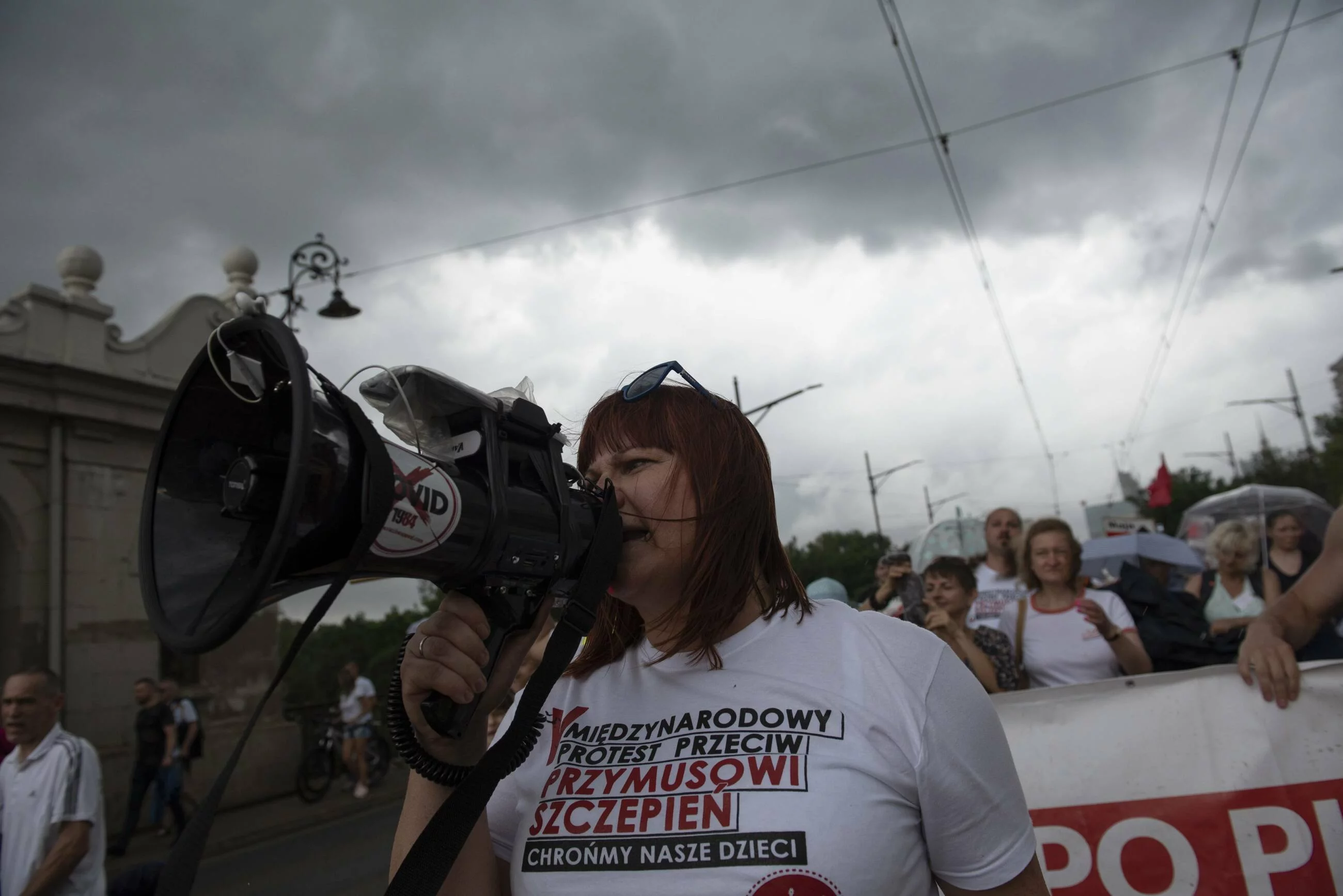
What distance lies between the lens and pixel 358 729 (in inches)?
469

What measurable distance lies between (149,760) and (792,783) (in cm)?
1043

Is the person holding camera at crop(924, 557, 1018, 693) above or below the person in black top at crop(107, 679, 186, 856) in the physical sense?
above

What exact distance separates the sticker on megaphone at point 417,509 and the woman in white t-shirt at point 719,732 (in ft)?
0.57

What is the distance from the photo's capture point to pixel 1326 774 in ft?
7.50

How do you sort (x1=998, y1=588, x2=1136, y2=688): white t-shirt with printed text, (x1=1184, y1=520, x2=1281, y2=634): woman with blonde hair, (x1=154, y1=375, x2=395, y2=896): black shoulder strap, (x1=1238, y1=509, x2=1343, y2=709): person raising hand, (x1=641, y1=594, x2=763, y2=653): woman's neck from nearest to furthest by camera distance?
(x1=154, y1=375, x2=395, y2=896): black shoulder strap
(x1=641, y1=594, x2=763, y2=653): woman's neck
(x1=1238, y1=509, x2=1343, y2=709): person raising hand
(x1=998, y1=588, x2=1136, y2=688): white t-shirt with printed text
(x1=1184, y1=520, x2=1281, y2=634): woman with blonde hair

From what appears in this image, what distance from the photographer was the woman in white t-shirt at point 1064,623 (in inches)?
128

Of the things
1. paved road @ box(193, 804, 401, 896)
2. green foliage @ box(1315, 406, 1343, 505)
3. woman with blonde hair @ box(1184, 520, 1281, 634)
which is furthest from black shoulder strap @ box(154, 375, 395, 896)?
green foliage @ box(1315, 406, 1343, 505)

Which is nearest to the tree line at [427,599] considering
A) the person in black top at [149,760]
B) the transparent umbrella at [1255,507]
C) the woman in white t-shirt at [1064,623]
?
the person in black top at [149,760]

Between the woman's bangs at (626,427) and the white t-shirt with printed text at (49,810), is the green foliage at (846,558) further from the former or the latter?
the white t-shirt with printed text at (49,810)

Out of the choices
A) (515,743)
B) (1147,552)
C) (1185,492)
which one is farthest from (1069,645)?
(1185,492)

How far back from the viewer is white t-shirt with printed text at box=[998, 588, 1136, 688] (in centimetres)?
337

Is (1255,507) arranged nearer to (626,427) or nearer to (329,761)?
(626,427)

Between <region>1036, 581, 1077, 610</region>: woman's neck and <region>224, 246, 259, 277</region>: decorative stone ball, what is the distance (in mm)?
12993

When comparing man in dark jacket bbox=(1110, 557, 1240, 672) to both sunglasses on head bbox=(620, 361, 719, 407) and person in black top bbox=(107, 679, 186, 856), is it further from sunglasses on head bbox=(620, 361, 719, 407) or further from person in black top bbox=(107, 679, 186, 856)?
person in black top bbox=(107, 679, 186, 856)
